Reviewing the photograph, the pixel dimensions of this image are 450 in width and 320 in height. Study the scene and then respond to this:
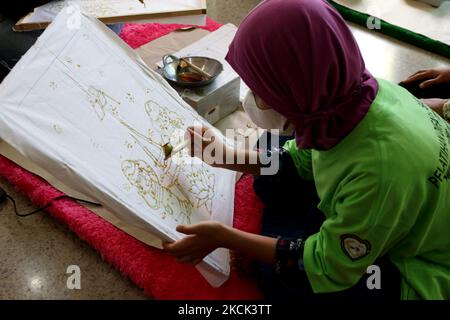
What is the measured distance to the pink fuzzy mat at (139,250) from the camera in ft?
2.96

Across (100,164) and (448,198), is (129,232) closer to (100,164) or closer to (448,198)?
(100,164)

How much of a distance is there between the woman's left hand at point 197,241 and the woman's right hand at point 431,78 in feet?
2.70

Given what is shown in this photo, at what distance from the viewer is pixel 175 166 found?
97 cm

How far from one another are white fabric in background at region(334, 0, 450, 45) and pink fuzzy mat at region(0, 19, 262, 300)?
3.92 feet

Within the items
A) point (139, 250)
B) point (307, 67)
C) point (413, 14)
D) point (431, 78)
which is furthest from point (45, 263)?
point (413, 14)

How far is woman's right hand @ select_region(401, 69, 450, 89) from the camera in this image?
1.24 meters

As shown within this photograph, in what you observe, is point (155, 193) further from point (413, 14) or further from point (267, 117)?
point (413, 14)

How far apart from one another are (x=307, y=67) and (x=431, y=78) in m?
0.82

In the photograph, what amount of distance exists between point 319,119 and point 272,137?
48 centimetres

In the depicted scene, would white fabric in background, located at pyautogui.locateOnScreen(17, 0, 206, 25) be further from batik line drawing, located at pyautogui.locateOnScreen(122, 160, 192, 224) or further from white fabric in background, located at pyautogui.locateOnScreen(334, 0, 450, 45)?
white fabric in background, located at pyautogui.locateOnScreen(334, 0, 450, 45)

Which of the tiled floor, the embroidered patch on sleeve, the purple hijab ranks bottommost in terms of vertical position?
the tiled floor

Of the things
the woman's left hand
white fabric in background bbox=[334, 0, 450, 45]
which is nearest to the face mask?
the woman's left hand

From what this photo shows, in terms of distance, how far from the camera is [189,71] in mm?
1223
